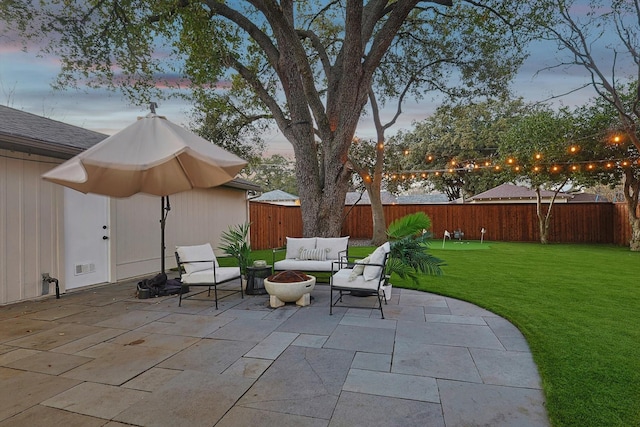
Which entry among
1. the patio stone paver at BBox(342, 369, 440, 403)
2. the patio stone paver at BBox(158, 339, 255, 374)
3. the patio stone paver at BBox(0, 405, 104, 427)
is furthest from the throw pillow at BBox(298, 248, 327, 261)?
the patio stone paver at BBox(0, 405, 104, 427)

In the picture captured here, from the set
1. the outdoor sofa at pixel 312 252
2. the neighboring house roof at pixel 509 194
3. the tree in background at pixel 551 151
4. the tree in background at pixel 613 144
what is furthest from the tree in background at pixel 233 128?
the neighboring house roof at pixel 509 194

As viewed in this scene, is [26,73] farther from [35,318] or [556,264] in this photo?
[556,264]

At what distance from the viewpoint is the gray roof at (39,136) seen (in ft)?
15.0

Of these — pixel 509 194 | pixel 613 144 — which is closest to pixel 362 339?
pixel 613 144

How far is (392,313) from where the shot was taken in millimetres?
4289

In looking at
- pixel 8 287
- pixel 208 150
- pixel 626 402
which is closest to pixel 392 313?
pixel 626 402

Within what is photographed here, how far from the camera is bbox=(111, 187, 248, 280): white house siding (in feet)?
22.0

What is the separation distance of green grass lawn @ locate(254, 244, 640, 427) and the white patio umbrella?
3.62 metres

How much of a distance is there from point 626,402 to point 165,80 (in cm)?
916

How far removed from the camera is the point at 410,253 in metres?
5.04

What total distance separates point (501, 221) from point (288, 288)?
1372 cm

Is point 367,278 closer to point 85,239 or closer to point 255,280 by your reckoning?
point 255,280

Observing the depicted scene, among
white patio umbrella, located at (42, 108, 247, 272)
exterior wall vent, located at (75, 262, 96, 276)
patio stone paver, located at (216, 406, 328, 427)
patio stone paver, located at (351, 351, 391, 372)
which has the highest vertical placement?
white patio umbrella, located at (42, 108, 247, 272)

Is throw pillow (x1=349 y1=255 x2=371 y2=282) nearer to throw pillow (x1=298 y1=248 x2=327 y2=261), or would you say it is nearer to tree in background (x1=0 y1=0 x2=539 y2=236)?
throw pillow (x1=298 y1=248 x2=327 y2=261)
